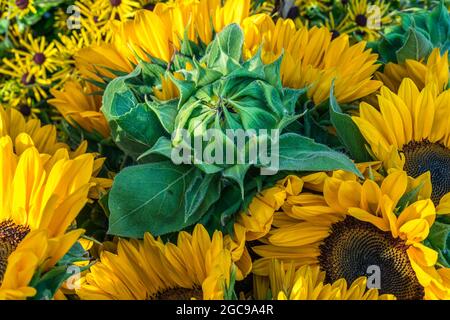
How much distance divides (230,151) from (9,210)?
217 mm

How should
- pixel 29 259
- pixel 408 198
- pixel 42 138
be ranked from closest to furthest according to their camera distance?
pixel 29 259 → pixel 408 198 → pixel 42 138

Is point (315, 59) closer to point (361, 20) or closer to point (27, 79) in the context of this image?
point (361, 20)

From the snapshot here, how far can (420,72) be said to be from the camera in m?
0.80

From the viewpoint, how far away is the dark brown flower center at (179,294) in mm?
707

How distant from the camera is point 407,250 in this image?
2.22 feet

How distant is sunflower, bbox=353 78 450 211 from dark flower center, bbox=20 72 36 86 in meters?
0.71

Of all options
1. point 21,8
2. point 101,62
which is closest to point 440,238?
point 101,62

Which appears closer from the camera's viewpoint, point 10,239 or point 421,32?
point 10,239

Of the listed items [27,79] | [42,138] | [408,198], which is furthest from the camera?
[27,79]

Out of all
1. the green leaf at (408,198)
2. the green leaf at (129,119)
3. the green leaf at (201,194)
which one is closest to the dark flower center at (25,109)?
the green leaf at (129,119)

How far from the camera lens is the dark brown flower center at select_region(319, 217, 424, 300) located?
2.27 ft

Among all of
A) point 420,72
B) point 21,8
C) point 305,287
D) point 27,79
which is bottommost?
point 305,287

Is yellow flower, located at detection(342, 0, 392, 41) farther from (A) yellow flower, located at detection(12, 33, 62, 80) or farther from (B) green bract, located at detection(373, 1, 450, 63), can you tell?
(A) yellow flower, located at detection(12, 33, 62, 80)

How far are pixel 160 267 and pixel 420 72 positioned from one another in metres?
0.36
